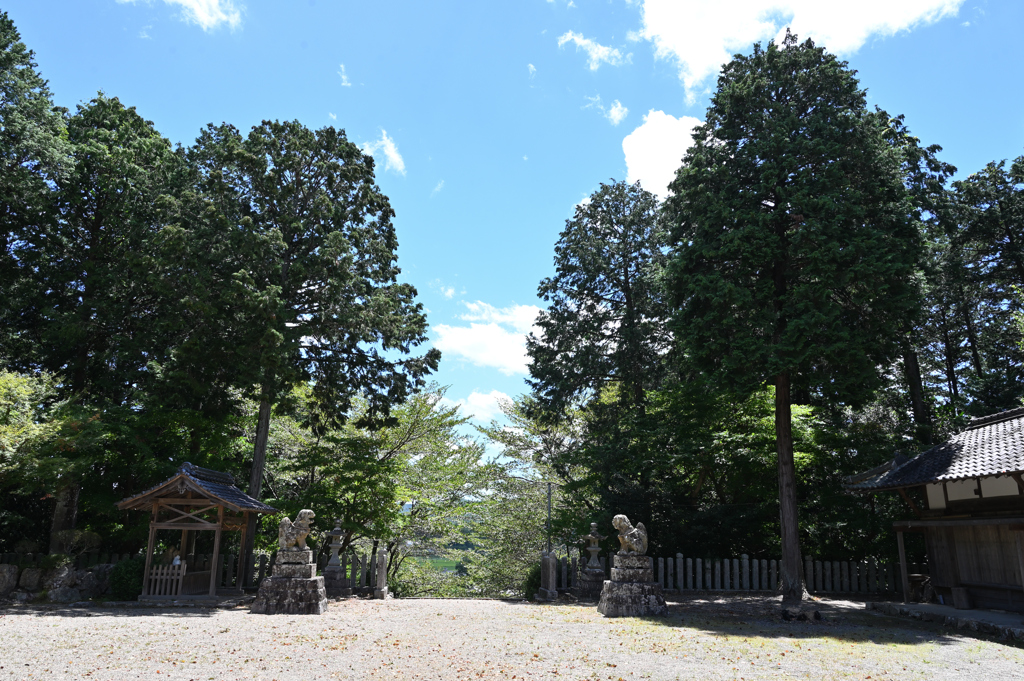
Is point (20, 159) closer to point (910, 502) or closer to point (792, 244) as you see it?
point (792, 244)

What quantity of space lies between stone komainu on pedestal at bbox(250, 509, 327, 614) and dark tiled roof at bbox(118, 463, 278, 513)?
177cm

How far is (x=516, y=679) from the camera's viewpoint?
267 inches

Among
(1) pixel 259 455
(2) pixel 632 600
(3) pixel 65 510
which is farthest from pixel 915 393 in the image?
(3) pixel 65 510

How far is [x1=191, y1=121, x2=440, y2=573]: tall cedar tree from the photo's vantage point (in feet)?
53.3

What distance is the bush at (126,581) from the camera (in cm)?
1395

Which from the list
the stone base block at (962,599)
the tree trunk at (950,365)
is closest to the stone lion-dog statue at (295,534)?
the stone base block at (962,599)

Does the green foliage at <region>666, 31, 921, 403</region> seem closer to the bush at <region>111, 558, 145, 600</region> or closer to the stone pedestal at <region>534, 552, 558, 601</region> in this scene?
the stone pedestal at <region>534, 552, 558, 601</region>

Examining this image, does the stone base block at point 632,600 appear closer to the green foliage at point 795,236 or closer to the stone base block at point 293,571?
the green foliage at point 795,236

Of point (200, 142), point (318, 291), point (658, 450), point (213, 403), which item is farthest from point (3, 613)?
point (658, 450)

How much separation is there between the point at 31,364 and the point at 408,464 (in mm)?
12560

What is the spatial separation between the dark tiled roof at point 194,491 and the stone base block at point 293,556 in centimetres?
183

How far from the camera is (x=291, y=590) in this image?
12508mm

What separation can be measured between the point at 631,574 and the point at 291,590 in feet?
23.3

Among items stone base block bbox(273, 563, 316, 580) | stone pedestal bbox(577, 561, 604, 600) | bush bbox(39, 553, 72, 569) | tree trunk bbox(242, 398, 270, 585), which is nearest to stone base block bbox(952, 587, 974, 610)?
stone pedestal bbox(577, 561, 604, 600)
